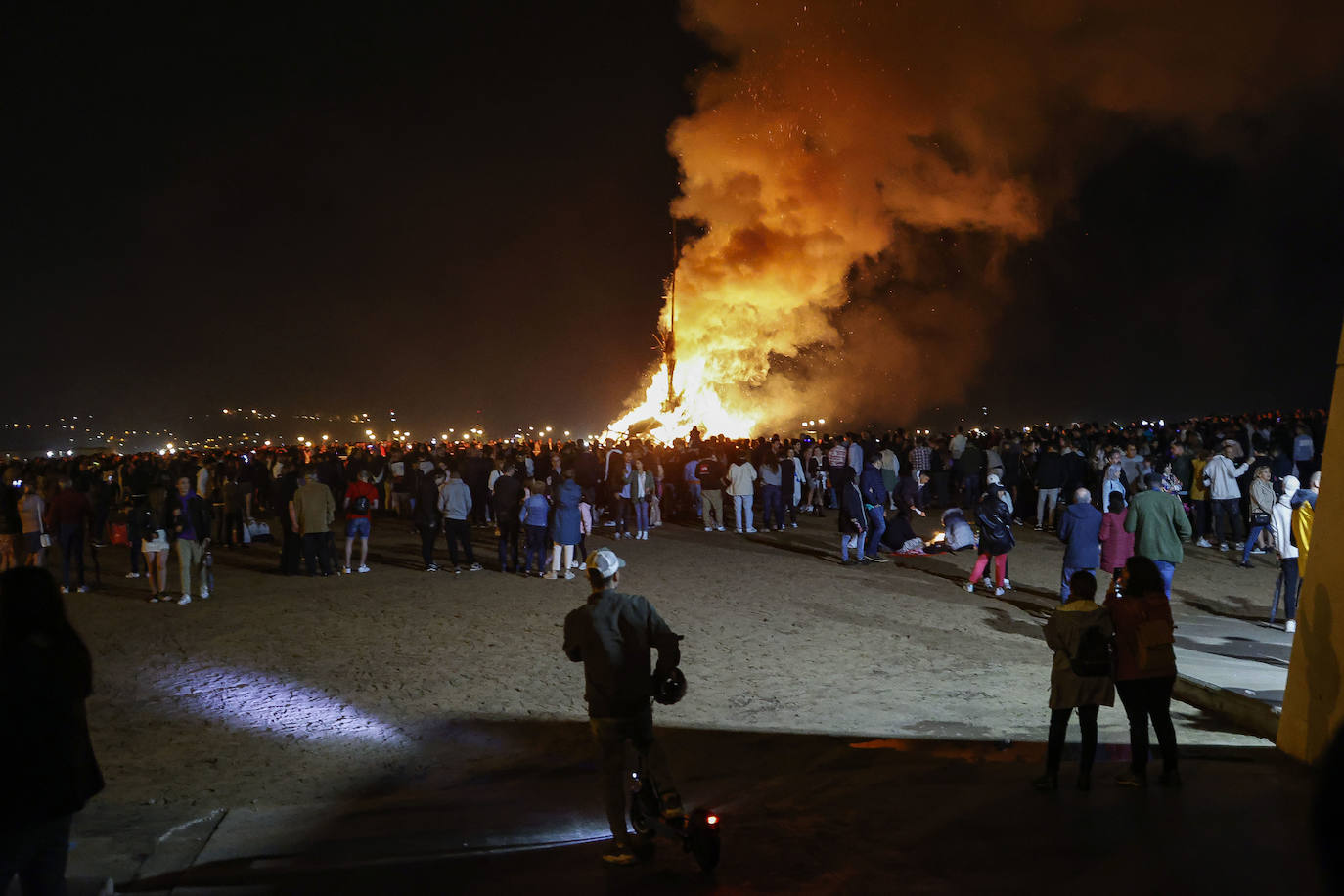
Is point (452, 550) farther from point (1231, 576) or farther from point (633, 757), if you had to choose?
point (1231, 576)

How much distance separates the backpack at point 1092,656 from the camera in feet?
18.7

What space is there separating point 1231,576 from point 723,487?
9008mm

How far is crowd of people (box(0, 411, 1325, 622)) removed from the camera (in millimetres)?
12453

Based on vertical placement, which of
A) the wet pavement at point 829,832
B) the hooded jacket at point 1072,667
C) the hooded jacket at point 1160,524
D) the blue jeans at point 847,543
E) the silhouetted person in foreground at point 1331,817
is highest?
the silhouetted person in foreground at point 1331,817

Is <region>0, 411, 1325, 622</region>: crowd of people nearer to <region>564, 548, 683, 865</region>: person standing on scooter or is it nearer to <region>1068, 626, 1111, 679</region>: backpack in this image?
<region>1068, 626, 1111, 679</region>: backpack

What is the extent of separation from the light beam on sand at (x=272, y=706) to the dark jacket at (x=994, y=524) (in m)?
7.91

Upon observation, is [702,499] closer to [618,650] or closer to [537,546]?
[537,546]

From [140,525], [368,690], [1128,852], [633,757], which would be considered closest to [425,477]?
[140,525]

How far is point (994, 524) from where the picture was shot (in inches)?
495

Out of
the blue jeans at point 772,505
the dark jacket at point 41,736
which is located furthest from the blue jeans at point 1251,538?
the dark jacket at point 41,736

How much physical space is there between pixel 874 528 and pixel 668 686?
35.5ft

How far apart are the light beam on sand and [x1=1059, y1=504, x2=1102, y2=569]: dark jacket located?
23.8 ft

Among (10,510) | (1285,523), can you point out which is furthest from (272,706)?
(1285,523)

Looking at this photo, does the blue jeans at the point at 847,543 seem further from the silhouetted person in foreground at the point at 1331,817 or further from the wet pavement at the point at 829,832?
the silhouetted person in foreground at the point at 1331,817
